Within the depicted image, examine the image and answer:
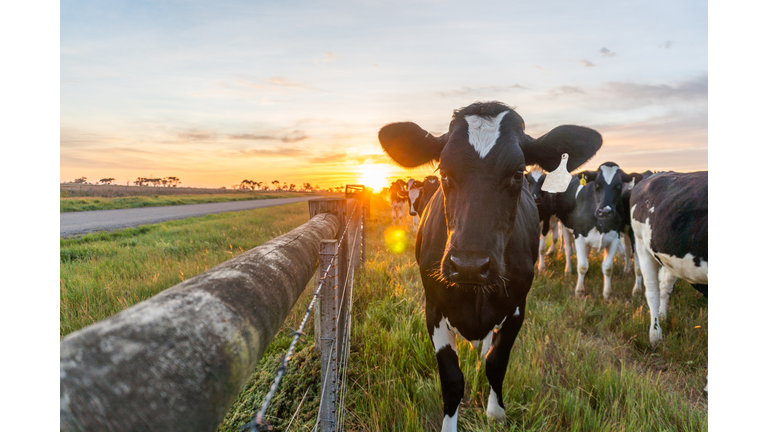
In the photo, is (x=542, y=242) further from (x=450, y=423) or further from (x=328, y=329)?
(x=328, y=329)

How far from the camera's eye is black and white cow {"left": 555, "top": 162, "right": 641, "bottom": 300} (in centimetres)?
621

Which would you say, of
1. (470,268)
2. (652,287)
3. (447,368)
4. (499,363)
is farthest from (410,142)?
(652,287)

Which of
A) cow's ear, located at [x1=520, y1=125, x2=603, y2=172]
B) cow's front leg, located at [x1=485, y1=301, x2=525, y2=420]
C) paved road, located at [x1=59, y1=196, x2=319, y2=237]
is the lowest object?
cow's front leg, located at [x1=485, y1=301, x2=525, y2=420]

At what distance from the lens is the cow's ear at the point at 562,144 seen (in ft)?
7.67

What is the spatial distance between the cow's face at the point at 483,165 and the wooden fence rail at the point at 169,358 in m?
1.28

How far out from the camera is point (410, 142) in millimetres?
2635

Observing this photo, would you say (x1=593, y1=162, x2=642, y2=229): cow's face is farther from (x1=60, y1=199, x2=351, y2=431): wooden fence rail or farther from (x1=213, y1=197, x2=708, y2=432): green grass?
Result: (x1=60, y1=199, x2=351, y2=431): wooden fence rail

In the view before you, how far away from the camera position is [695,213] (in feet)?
12.7

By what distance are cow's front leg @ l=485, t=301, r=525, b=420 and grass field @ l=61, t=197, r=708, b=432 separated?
0.35 feet

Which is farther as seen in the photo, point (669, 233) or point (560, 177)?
point (669, 233)

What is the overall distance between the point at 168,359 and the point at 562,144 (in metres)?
2.51

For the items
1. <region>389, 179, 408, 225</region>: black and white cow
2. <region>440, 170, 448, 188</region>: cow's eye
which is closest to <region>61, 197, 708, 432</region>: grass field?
<region>440, 170, 448, 188</region>: cow's eye

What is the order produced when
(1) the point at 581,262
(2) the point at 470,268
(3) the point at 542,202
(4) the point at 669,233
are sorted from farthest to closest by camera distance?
1. (3) the point at 542,202
2. (1) the point at 581,262
3. (4) the point at 669,233
4. (2) the point at 470,268

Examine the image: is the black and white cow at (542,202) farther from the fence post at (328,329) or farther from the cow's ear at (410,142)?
the fence post at (328,329)
